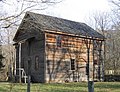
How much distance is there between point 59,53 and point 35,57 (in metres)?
3.18

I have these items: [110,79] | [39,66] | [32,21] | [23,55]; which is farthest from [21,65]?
[32,21]

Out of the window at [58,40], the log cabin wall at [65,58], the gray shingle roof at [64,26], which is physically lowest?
the log cabin wall at [65,58]

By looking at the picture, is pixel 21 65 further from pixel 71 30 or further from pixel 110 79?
pixel 110 79

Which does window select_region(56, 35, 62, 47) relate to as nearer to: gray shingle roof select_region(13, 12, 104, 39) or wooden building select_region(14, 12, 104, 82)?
wooden building select_region(14, 12, 104, 82)

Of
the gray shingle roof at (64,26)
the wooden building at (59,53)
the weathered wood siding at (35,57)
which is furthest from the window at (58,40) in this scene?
the weathered wood siding at (35,57)

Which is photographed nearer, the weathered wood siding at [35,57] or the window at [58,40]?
the weathered wood siding at [35,57]

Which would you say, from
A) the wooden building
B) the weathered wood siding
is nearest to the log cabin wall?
the wooden building

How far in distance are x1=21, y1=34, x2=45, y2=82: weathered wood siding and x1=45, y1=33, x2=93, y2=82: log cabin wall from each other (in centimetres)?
84

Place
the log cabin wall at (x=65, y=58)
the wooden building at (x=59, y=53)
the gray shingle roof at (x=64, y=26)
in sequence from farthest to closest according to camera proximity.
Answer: the gray shingle roof at (x=64, y=26) → the log cabin wall at (x=65, y=58) → the wooden building at (x=59, y=53)

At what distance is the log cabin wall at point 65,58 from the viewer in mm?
33938

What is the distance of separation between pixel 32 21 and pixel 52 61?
21970 mm

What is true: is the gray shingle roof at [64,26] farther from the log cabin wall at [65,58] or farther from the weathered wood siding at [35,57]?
the weathered wood siding at [35,57]

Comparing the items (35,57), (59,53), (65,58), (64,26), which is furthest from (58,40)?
(35,57)

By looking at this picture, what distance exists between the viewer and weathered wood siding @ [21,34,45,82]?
33.8 meters
